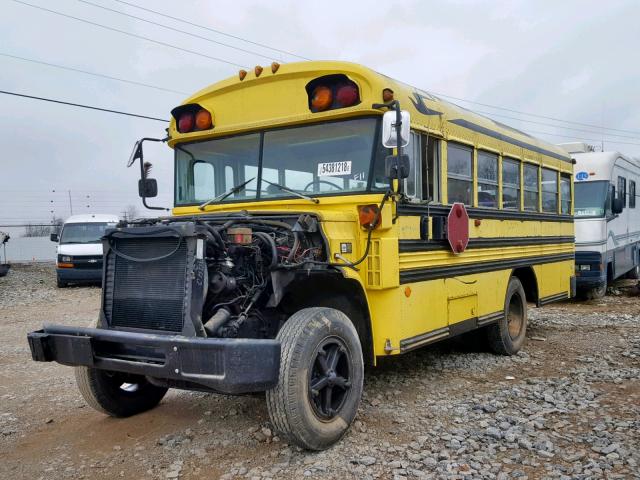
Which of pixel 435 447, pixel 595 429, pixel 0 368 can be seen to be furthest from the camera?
pixel 0 368

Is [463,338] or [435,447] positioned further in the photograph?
[463,338]

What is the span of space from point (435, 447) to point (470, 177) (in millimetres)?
2748

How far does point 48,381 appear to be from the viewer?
5.80 metres

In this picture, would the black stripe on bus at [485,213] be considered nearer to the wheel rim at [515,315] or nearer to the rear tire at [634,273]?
the wheel rim at [515,315]

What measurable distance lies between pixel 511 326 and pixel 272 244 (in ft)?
13.9

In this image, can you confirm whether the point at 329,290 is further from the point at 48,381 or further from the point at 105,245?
the point at 48,381

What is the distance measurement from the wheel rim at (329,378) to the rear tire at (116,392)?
146cm

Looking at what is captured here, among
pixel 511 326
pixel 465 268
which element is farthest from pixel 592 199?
pixel 465 268

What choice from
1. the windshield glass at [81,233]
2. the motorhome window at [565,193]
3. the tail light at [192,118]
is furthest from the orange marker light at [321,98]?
the windshield glass at [81,233]

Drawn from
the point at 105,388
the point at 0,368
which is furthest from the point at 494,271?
the point at 0,368

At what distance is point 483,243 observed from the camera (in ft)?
18.9

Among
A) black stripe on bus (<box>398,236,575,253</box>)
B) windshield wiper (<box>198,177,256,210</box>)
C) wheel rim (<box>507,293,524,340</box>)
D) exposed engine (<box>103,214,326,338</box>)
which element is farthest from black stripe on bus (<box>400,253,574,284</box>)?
windshield wiper (<box>198,177,256,210</box>)

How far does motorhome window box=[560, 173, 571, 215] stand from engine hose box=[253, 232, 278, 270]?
5693 millimetres

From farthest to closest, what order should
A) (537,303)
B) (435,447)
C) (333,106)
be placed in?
1. (537,303)
2. (333,106)
3. (435,447)
